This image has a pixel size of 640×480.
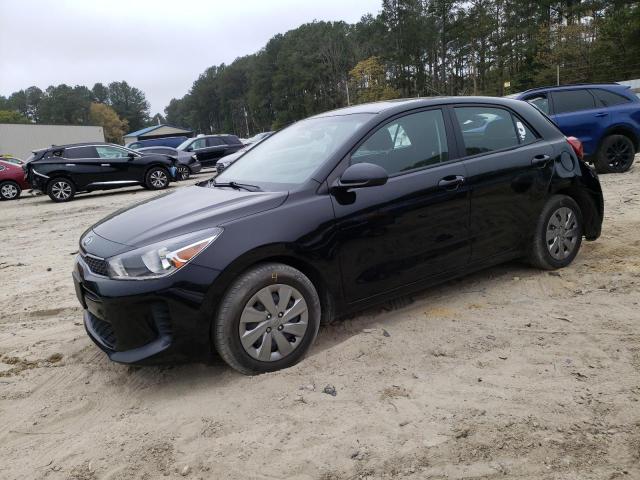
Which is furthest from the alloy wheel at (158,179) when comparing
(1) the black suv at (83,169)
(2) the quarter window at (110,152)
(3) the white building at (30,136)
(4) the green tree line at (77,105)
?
(4) the green tree line at (77,105)

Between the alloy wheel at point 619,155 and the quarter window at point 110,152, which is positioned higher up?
the quarter window at point 110,152

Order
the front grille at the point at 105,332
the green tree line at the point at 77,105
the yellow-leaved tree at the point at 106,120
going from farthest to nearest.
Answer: the green tree line at the point at 77,105, the yellow-leaved tree at the point at 106,120, the front grille at the point at 105,332

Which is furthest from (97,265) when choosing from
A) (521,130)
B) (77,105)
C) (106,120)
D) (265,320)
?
(77,105)

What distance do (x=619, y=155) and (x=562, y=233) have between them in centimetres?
632

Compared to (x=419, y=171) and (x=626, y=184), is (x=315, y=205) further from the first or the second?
(x=626, y=184)

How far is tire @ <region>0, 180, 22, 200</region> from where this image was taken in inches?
679

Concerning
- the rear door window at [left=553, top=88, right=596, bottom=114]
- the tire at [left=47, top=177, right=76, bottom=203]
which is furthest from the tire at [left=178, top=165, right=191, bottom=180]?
the rear door window at [left=553, top=88, right=596, bottom=114]

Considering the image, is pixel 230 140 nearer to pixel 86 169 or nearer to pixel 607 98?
pixel 86 169

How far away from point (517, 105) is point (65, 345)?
431 centimetres

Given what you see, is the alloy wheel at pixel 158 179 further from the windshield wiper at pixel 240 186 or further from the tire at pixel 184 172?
the windshield wiper at pixel 240 186

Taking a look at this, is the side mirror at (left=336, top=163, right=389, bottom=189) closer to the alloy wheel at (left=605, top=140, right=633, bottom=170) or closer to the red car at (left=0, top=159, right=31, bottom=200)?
the alloy wheel at (left=605, top=140, right=633, bottom=170)

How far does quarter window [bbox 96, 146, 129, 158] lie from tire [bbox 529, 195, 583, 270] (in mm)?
13483

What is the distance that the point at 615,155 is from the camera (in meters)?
9.75

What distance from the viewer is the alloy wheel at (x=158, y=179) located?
1573 cm
